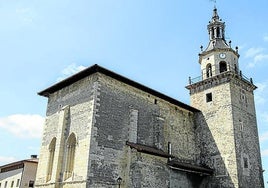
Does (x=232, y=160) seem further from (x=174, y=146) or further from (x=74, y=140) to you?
(x=74, y=140)

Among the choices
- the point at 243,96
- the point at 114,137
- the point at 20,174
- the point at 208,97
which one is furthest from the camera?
the point at 20,174

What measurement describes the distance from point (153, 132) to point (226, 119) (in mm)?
5492

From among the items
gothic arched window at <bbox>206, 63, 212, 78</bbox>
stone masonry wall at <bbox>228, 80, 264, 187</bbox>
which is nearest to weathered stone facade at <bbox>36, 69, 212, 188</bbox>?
stone masonry wall at <bbox>228, 80, 264, 187</bbox>

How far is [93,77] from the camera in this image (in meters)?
16.2

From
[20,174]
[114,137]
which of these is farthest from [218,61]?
[20,174]

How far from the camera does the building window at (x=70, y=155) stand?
617 inches

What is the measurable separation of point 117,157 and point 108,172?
954 millimetres

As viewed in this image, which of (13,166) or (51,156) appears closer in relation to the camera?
(51,156)

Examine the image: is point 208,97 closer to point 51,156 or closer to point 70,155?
point 70,155

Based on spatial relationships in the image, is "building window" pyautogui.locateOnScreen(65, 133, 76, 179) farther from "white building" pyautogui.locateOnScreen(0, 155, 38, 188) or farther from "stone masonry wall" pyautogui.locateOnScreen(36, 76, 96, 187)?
"white building" pyautogui.locateOnScreen(0, 155, 38, 188)

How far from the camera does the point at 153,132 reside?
59.3 feet

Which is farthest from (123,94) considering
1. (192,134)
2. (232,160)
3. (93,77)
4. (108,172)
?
(232,160)

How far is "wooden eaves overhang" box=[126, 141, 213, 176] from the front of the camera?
15.7m

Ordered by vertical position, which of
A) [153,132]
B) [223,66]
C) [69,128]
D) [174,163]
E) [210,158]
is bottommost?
[174,163]
